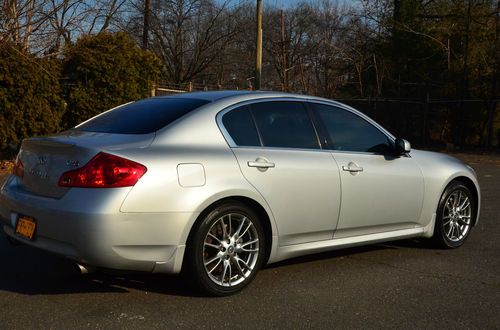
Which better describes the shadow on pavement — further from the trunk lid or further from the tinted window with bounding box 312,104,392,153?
the tinted window with bounding box 312,104,392,153

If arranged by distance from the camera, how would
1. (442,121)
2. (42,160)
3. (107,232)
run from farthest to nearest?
(442,121), (42,160), (107,232)

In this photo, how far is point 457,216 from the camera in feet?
20.2

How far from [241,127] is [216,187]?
684 mm

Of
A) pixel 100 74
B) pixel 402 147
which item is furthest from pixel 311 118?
pixel 100 74

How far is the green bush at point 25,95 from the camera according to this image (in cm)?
1236

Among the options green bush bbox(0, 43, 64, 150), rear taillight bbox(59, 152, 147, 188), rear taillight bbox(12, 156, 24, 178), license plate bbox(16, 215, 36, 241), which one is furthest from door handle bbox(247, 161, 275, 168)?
green bush bbox(0, 43, 64, 150)

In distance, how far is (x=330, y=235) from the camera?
16.5 feet

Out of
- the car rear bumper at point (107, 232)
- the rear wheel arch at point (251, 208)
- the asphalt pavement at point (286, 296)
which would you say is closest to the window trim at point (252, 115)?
the rear wheel arch at point (251, 208)

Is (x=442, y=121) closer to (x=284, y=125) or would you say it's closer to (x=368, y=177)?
(x=368, y=177)

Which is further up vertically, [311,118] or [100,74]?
[100,74]

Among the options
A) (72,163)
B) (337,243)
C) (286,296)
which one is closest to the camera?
(72,163)

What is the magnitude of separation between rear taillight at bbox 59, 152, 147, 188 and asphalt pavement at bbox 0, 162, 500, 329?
2.91 feet

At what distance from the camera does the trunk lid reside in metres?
4.08

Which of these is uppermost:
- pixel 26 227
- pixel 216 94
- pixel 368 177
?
pixel 216 94
